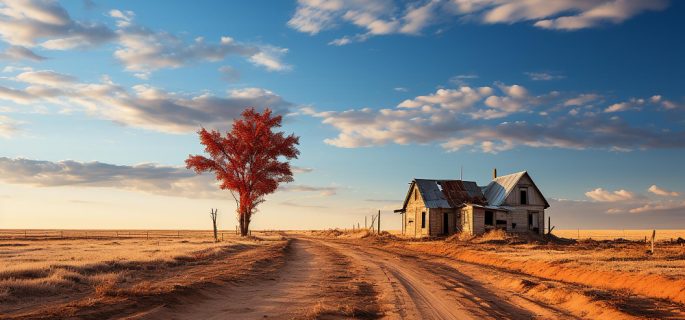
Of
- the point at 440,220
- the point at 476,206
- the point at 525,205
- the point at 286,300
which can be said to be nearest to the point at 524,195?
the point at 525,205

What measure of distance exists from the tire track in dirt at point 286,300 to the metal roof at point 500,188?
116ft

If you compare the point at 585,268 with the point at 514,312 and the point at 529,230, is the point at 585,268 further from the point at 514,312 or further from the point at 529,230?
the point at 529,230

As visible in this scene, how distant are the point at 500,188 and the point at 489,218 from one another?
15.2ft

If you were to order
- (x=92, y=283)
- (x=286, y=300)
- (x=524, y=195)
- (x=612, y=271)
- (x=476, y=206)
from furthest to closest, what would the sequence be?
(x=524, y=195) → (x=476, y=206) → (x=612, y=271) → (x=92, y=283) → (x=286, y=300)

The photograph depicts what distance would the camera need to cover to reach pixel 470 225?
47656 mm

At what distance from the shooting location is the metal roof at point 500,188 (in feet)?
163

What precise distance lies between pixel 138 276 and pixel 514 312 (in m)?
12.1

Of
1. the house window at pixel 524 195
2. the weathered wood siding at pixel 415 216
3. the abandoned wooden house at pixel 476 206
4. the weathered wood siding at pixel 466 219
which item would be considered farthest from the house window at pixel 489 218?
the weathered wood siding at pixel 415 216

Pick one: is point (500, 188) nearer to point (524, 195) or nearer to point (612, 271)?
point (524, 195)

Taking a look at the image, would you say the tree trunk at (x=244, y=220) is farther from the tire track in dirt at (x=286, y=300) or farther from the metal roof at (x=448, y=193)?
the tire track in dirt at (x=286, y=300)

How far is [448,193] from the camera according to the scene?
5203 cm

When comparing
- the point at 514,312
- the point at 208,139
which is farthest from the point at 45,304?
the point at 208,139

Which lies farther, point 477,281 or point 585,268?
point 585,268

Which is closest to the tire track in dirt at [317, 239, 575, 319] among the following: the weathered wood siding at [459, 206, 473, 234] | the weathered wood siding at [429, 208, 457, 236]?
the weathered wood siding at [459, 206, 473, 234]
